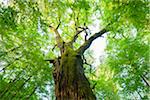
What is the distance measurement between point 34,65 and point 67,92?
100 inches

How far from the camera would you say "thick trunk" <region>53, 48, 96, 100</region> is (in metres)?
4.84

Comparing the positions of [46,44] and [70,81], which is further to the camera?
[46,44]

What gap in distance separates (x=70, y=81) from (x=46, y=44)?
18.1 feet

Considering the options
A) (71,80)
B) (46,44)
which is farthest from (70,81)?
(46,44)

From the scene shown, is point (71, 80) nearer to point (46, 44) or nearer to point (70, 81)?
point (70, 81)

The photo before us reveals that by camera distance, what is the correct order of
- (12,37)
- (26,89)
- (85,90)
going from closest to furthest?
(85,90) < (12,37) < (26,89)

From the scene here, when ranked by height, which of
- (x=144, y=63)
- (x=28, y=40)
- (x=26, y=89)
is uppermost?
(x=28, y=40)

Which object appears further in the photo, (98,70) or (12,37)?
(98,70)

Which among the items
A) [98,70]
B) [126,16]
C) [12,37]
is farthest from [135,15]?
[98,70]

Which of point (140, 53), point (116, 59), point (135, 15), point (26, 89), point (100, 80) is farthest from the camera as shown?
point (100, 80)

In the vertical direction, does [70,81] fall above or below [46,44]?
below

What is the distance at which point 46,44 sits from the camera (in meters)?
10.6

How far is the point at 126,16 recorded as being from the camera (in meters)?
6.83

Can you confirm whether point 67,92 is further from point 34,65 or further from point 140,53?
point 140,53
